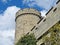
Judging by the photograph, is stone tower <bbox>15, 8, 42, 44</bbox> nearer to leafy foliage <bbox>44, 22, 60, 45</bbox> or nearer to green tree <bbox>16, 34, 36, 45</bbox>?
green tree <bbox>16, 34, 36, 45</bbox>

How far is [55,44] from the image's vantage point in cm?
1378

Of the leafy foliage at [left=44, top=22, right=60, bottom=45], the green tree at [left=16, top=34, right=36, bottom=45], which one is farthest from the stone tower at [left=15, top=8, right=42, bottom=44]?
the leafy foliage at [left=44, top=22, right=60, bottom=45]

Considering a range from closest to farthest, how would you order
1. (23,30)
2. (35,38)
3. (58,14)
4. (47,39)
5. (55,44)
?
(55,44)
(47,39)
(58,14)
(35,38)
(23,30)

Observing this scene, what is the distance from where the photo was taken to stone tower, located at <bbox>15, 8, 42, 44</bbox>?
2684 centimetres

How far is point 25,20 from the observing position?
89.7 ft

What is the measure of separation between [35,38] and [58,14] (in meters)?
4.19

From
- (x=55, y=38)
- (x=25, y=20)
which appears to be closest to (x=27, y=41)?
(x=55, y=38)

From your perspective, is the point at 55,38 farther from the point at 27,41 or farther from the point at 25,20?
the point at 25,20

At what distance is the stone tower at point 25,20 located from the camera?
26844mm

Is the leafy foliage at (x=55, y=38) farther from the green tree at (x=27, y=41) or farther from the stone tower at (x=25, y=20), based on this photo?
the stone tower at (x=25, y=20)

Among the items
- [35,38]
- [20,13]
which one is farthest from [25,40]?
[20,13]

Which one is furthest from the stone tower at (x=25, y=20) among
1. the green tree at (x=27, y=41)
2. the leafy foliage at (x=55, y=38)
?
the leafy foliage at (x=55, y=38)

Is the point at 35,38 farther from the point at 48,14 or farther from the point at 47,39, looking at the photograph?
the point at 47,39

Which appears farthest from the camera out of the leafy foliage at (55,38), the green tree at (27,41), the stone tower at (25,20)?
the stone tower at (25,20)
